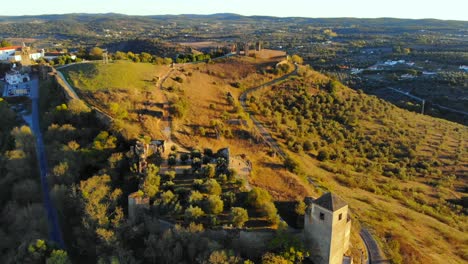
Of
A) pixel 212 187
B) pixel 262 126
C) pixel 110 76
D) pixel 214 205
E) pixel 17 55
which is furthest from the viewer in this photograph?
pixel 17 55

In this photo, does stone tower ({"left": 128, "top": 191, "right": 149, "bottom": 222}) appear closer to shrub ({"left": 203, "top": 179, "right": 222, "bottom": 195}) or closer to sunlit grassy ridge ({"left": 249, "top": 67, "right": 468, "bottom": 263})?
shrub ({"left": 203, "top": 179, "right": 222, "bottom": 195})

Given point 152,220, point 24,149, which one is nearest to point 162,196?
point 152,220

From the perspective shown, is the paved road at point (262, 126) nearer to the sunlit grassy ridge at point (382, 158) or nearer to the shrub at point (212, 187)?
the sunlit grassy ridge at point (382, 158)

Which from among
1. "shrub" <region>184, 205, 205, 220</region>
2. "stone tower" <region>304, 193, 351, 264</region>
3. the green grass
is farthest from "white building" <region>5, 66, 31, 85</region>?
"stone tower" <region>304, 193, 351, 264</region>

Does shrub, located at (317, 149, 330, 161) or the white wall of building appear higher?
the white wall of building

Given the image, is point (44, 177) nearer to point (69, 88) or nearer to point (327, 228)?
point (69, 88)

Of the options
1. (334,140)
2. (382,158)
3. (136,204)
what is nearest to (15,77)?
(136,204)
